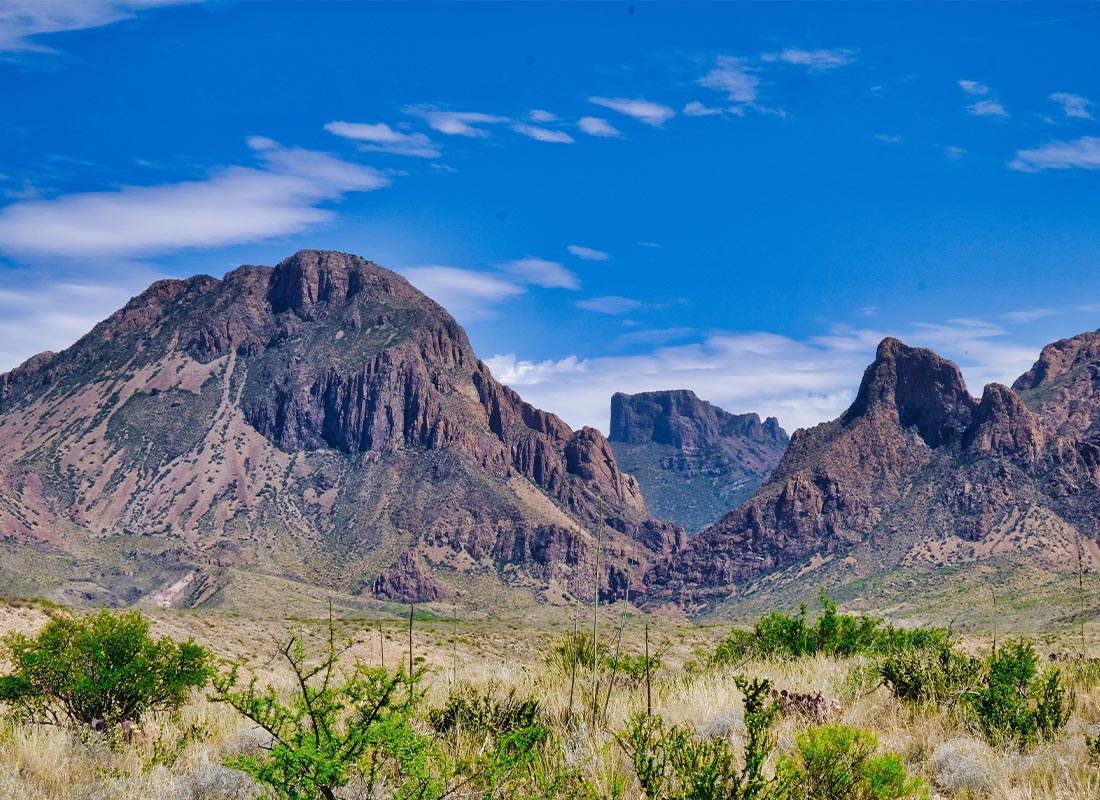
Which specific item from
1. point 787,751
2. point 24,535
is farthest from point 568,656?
point 24,535

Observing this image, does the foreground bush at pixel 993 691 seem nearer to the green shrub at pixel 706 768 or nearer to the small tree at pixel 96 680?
the green shrub at pixel 706 768

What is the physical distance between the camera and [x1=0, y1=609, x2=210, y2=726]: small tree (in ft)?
47.1

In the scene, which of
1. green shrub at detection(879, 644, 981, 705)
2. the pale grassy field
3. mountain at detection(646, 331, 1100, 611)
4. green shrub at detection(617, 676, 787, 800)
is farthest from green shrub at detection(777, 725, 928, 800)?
mountain at detection(646, 331, 1100, 611)

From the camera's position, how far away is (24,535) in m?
185

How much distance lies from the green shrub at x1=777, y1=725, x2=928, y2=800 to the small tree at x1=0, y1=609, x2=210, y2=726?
8362mm

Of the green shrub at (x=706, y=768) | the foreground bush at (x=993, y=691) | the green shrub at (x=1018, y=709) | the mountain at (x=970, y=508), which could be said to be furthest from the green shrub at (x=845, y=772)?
the mountain at (x=970, y=508)

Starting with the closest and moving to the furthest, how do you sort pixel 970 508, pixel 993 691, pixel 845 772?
pixel 845 772, pixel 993 691, pixel 970 508

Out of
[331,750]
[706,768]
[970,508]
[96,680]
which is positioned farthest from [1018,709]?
[970,508]

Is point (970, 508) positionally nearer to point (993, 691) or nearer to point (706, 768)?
point (993, 691)

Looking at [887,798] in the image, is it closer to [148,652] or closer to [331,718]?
[331,718]

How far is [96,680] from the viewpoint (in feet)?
48.1

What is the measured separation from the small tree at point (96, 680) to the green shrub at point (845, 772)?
8.36 metres

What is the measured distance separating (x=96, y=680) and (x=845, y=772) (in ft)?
37.0

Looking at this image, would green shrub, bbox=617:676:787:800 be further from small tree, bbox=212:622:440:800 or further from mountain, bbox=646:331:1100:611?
mountain, bbox=646:331:1100:611
